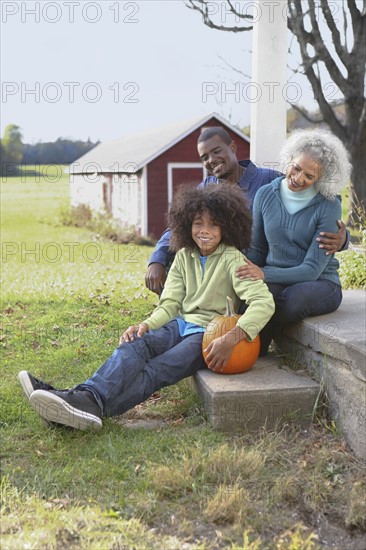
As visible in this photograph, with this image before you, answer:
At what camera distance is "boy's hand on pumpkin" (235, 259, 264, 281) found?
3.94 metres

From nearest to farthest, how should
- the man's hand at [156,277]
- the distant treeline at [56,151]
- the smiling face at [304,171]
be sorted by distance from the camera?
the smiling face at [304,171]
the man's hand at [156,277]
the distant treeline at [56,151]

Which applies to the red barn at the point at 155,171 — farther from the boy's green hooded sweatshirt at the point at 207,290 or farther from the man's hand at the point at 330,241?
the man's hand at the point at 330,241

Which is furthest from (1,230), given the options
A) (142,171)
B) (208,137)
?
(208,137)

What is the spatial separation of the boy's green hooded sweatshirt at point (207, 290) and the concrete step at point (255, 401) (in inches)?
12.1

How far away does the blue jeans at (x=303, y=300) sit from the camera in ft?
13.3

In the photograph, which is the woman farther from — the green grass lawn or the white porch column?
the white porch column

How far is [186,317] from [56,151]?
2295 centimetres

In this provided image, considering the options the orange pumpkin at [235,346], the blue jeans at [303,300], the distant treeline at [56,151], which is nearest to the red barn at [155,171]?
the distant treeline at [56,151]

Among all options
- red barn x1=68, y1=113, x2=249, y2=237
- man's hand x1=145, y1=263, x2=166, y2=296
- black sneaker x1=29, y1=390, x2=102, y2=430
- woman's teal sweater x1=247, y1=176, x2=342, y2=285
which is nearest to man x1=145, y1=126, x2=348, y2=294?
man's hand x1=145, y1=263, x2=166, y2=296

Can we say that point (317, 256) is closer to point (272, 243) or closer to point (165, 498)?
point (272, 243)

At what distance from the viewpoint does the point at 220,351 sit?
12.4 feet

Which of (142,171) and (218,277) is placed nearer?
(218,277)

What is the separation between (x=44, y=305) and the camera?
739cm

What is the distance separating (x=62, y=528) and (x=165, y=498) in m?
0.48
